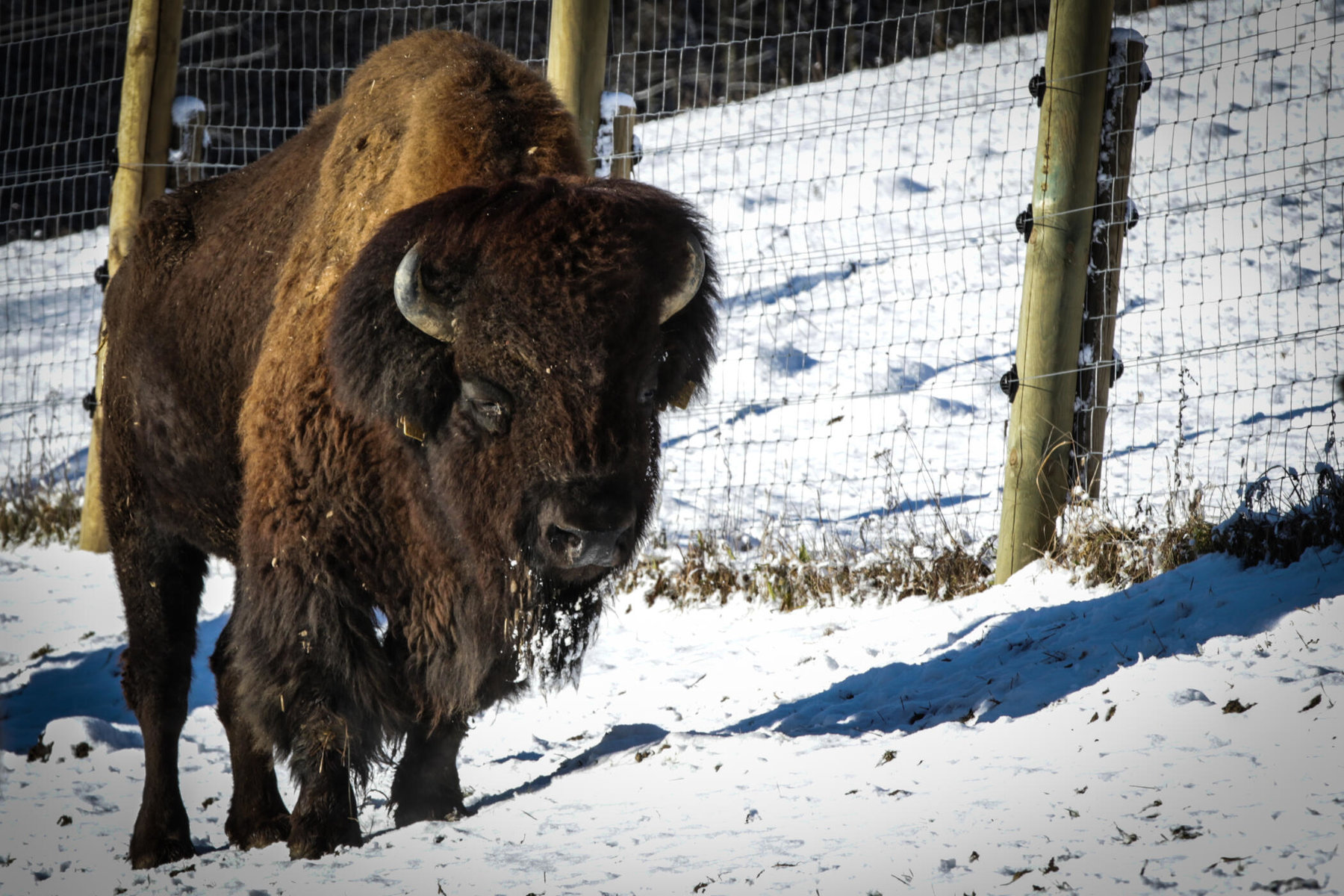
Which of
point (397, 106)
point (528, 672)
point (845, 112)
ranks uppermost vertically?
point (845, 112)

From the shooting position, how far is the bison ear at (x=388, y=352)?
303 centimetres

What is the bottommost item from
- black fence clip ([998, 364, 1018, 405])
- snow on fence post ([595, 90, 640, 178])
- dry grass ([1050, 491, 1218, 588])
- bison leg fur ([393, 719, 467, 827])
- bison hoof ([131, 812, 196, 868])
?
bison hoof ([131, 812, 196, 868])

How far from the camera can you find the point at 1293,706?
295 cm

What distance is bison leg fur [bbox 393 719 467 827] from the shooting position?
359 cm

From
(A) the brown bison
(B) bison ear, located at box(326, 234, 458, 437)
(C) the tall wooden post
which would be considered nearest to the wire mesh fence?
(C) the tall wooden post

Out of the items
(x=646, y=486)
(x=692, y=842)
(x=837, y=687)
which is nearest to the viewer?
(x=692, y=842)

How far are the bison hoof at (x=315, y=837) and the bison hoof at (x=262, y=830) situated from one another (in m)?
0.50

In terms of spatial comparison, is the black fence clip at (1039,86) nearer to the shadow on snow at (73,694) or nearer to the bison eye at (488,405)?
the bison eye at (488,405)

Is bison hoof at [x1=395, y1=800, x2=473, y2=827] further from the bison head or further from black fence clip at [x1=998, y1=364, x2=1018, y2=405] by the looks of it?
black fence clip at [x1=998, y1=364, x2=1018, y2=405]

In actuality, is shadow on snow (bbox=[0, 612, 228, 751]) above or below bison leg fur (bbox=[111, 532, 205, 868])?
below

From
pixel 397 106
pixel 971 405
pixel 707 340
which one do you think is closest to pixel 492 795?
pixel 707 340

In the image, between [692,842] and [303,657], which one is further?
[303,657]

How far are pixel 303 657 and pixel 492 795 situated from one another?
0.90 metres

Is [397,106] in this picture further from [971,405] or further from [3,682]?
[971,405]
